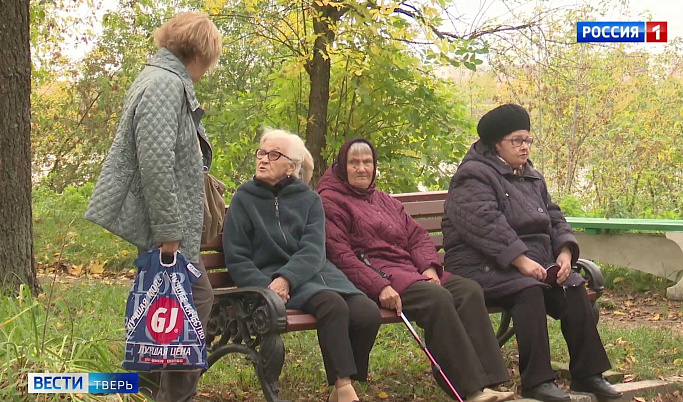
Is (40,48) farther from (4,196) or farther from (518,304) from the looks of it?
(518,304)

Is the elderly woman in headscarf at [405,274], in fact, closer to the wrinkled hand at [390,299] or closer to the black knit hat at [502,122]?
the wrinkled hand at [390,299]

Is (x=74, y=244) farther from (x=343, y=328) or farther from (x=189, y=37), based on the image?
(x=189, y=37)

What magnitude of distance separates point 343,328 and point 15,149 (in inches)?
109

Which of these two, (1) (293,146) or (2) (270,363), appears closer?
(2) (270,363)

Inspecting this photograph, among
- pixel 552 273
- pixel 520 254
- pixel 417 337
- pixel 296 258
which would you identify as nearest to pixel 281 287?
pixel 296 258

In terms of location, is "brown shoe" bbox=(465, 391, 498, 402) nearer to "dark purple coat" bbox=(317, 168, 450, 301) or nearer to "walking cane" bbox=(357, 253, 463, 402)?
"walking cane" bbox=(357, 253, 463, 402)

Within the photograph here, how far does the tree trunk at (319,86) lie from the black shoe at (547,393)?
5050 millimetres

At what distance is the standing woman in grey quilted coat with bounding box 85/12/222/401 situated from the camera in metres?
3.82

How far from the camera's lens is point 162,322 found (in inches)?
153

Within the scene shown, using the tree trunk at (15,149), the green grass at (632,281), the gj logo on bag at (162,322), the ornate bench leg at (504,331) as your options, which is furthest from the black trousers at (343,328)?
the green grass at (632,281)

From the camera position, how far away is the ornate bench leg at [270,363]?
4234mm

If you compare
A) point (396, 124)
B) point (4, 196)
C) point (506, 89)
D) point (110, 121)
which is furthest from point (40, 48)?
point (4, 196)

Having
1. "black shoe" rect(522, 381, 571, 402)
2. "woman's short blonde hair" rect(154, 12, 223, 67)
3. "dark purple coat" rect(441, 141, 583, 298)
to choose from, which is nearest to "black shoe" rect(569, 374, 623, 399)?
"black shoe" rect(522, 381, 571, 402)

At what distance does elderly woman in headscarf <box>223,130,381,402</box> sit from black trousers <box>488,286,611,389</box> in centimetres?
82
